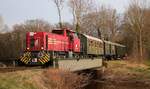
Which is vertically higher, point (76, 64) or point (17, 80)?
point (76, 64)

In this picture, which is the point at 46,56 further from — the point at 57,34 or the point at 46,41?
the point at 57,34

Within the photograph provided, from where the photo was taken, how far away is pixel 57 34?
29.2 m

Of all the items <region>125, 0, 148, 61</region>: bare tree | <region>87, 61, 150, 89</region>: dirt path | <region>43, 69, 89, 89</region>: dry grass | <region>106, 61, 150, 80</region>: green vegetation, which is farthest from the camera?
<region>125, 0, 148, 61</region>: bare tree

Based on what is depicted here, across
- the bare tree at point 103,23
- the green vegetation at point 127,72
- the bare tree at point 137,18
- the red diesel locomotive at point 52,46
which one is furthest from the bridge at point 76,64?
the bare tree at point 103,23

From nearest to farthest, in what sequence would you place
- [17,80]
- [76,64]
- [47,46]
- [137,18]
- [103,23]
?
[17,80] < [47,46] < [76,64] < [137,18] < [103,23]

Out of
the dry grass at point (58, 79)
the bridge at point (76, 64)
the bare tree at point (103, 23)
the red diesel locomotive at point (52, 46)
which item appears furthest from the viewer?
the bare tree at point (103, 23)

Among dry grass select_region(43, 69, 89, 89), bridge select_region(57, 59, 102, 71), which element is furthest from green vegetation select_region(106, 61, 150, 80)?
dry grass select_region(43, 69, 89, 89)

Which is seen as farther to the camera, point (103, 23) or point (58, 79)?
point (103, 23)

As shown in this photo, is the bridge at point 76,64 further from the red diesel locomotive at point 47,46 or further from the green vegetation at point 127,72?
the green vegetation at point 127,72

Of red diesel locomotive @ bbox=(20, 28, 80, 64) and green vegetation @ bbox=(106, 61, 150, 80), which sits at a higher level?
red diesel locomotive @ bbox=(20, 28, 80, 64)

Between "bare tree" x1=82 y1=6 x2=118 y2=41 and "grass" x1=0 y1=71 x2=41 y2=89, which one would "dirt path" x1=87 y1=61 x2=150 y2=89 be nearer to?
"grass" x1=0 y1=71 x2=41 y2=89

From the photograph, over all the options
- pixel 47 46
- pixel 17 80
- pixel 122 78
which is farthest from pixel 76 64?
pixel 122 78

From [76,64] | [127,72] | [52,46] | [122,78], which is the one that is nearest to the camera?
[76,64]

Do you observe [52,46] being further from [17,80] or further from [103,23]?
[103,23]
